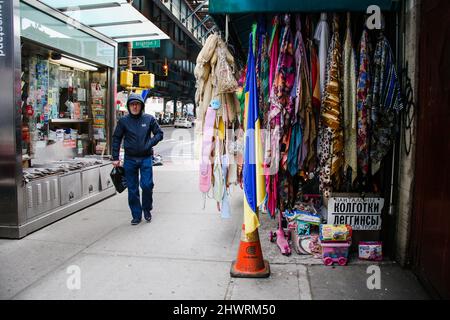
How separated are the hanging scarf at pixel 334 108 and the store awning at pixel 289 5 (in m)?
0.19

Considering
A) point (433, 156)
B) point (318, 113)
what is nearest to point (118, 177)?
point (318, 113)

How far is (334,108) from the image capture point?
158 inches

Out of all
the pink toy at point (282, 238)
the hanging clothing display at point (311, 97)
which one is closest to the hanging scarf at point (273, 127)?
the hanging clothing display at point (311, 97)

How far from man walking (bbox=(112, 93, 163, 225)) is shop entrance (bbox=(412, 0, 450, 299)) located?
3672 millimetres

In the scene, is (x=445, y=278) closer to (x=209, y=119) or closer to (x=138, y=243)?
(x=209, y=119)

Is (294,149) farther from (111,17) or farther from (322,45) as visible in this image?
(111,17)

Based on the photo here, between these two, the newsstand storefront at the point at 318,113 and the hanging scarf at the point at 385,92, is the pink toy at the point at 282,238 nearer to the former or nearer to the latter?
the newsstand storefront at the point at 318,113

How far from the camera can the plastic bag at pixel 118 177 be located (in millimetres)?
5883

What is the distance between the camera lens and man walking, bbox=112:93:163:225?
230 inches

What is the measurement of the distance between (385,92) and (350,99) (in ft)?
1.15

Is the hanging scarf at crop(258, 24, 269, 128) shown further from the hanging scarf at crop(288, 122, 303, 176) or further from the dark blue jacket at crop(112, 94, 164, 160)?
the dark blue jacket at crop(112, 94, 164, 160)

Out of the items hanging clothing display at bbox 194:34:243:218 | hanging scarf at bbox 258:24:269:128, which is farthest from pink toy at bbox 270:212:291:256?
hanging scarf at bbox 258:24:269:128
